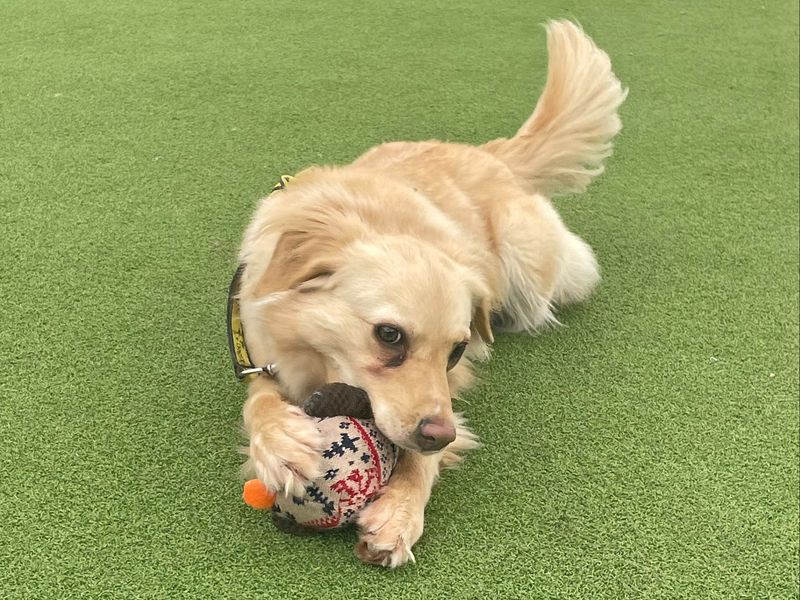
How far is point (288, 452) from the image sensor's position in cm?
137

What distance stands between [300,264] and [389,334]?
271 millimetres

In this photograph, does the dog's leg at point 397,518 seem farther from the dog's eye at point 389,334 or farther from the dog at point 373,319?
the dog's eye at point 389,334

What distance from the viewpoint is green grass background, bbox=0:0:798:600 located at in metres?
1.48

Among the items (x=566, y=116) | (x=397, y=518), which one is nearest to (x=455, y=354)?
(x=397, y=518)

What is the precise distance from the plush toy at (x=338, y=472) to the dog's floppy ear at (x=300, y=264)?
0.25 meters

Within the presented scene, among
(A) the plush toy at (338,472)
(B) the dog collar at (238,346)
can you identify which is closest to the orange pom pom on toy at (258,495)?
(A) the plush toy at (338,472)

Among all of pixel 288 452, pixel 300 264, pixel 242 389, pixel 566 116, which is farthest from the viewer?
pixel 566 116

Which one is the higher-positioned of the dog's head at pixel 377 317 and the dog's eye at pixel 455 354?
the dog's head at pixel 377 317

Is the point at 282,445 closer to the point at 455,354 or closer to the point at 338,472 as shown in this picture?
the point at 338,472

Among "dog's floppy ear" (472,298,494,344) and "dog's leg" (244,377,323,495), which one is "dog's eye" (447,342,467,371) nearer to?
"dog's floppy ear" (472,298,494,344)

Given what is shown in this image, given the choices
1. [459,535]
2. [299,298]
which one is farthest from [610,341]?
[299,298]

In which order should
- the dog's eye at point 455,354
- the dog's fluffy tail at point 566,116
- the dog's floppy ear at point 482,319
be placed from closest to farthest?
the dog's eye at point 455,354 < the dog's floppy ear at point 482,319 < the dog's fluffy tail at point 566,116

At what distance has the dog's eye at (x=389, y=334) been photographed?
1.46 m

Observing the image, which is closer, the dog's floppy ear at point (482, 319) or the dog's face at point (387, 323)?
the dog's face at point (387, 323)
